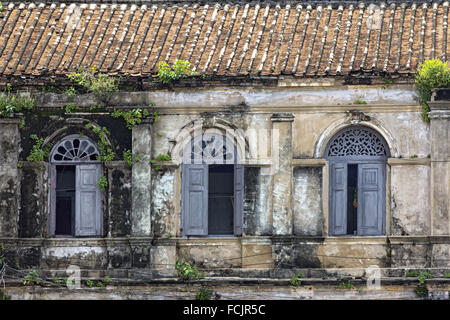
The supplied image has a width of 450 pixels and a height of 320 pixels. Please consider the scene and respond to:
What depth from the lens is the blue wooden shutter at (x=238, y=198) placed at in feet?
97.1

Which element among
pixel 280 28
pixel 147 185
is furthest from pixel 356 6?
pixel 147 185

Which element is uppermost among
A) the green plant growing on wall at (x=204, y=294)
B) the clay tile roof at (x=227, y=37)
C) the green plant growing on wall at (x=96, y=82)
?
the clay tile roof at (x=227, y=37)

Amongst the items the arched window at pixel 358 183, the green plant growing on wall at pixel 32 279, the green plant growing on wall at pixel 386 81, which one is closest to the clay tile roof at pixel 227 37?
the green plant growing on wall at pixel 386 81

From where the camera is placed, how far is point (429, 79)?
28906mm

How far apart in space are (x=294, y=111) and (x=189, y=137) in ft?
6.78

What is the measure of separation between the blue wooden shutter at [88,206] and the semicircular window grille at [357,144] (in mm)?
4491

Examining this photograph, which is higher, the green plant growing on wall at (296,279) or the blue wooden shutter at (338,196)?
the blue wooden shutter at (338,196)

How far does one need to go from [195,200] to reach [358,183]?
3117 millimetres

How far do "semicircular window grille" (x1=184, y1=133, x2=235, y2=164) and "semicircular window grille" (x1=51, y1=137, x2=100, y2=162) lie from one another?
1876mm

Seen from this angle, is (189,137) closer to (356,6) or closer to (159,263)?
(159,263)

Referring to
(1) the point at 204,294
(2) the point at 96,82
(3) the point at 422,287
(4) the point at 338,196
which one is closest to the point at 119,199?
(2) the point at 96,82

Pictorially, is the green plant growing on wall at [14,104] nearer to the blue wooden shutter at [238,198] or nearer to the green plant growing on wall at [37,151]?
the green plant growing on wall at [37,151]

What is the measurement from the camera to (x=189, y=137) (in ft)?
97.7

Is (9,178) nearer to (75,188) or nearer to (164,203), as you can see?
(75,188)
